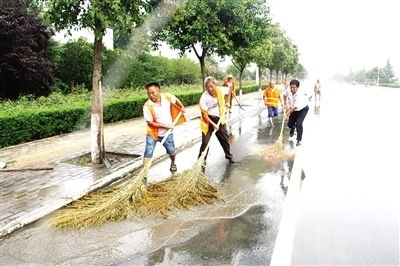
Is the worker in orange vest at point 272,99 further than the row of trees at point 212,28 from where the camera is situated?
Yes

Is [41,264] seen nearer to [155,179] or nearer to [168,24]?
[155,179]

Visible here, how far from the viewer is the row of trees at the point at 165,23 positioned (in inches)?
271

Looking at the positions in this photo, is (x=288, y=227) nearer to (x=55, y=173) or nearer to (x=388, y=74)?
(x=55, y=173)

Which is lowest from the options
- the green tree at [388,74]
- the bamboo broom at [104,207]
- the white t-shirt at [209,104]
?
the bamboo broom at [104,207]

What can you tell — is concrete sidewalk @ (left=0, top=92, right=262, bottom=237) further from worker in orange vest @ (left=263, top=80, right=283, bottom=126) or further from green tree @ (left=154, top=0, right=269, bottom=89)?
green tree @ (left=154, top=0, right=269, bottom=89)

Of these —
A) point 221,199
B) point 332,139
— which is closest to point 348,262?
point 221,199

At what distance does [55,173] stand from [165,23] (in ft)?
23.4

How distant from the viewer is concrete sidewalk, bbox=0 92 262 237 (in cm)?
517

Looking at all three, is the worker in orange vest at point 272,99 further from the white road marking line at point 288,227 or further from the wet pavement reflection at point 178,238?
the wet pavement reflection at point 178,238

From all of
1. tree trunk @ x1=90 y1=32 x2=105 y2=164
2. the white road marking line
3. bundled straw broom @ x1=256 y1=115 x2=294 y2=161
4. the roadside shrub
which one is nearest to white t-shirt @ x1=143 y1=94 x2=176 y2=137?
tree trunk @ x1=90 y1=32 x2=105 y2=164

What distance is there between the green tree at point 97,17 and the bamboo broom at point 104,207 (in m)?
2.33

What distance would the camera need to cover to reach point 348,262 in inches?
140

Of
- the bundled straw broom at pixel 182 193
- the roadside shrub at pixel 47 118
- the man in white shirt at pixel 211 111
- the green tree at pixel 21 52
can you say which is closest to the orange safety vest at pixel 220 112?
the man in white shirt at pixel 211 111

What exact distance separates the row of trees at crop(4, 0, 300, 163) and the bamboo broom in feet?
8.27
